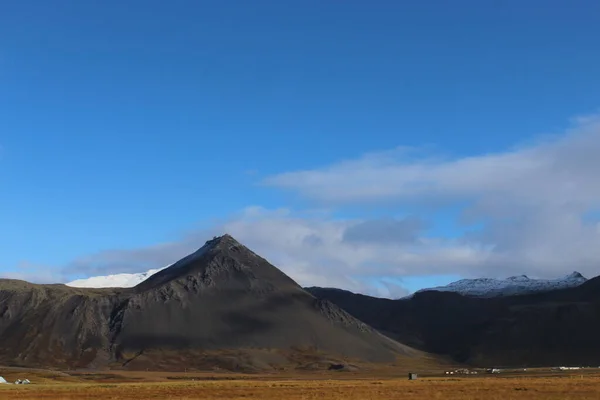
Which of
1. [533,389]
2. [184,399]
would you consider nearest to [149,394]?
[184,399]

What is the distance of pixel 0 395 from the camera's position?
73875 millimetres

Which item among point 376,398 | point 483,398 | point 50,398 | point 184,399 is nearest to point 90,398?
point 50,398

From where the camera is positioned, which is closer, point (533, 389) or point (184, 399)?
point (184, 399)

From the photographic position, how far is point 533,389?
226 ft

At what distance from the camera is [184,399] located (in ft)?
199

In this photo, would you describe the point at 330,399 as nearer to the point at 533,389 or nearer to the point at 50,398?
the point at 533,389

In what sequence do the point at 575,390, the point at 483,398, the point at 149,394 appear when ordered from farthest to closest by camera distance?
1. the point at 149,394
2. the point at 575,390
3. the point at 483,398

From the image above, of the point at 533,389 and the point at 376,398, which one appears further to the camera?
the point at 533,389

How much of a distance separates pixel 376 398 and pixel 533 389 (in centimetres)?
1818

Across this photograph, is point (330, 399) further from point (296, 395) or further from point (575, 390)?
point (575, 390)

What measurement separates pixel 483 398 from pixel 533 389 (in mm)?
13550

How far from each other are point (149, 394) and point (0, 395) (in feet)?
53.2

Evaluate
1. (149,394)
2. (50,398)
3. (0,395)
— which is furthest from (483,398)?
(0,395)

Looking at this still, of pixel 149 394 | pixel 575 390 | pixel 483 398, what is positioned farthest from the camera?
pixel 149 394
